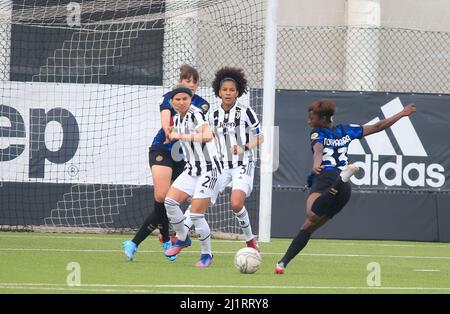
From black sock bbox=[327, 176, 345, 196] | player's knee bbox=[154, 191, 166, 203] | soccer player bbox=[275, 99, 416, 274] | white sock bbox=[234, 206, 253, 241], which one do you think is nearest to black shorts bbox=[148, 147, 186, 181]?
player's knee bbox=[154, 191, 166, 203]

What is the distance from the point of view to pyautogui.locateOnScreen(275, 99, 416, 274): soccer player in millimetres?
12117

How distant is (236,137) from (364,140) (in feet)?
15.5

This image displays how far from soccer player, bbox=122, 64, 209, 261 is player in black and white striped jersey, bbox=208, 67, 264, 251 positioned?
0.27 meters

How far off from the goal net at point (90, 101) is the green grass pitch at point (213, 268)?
67cm

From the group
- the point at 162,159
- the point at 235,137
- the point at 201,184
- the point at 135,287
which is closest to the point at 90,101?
the point at 162,159

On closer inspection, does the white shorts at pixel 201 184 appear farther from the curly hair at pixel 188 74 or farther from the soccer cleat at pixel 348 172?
→ the soccer cleat at pixel 348 172

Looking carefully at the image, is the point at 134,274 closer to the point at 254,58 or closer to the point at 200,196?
the point at 200,196

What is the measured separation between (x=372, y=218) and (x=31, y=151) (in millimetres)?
5466

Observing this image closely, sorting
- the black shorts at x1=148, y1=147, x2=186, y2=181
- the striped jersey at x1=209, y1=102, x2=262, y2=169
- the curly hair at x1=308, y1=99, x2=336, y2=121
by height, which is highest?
the curly hair at x1=308, y1=99, x2=336, y2=121

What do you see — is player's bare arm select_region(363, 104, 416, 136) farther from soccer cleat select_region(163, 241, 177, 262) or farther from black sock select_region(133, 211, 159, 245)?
black sock select_region(133, 211, 159, 245)

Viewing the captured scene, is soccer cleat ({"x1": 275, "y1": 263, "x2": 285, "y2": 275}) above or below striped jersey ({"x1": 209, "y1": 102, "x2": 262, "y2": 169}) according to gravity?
below

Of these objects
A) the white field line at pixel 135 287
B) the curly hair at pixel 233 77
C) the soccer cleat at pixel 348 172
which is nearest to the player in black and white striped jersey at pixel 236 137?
the curly hair at pixel 233 77
